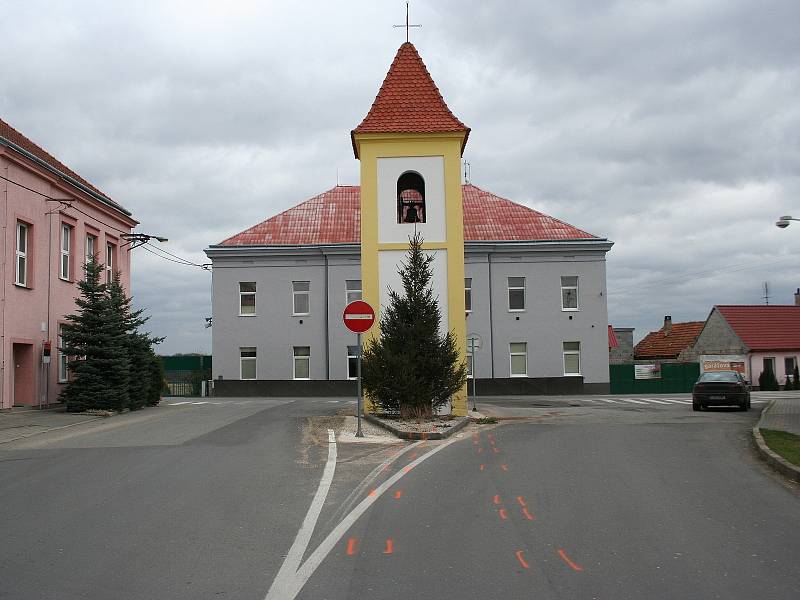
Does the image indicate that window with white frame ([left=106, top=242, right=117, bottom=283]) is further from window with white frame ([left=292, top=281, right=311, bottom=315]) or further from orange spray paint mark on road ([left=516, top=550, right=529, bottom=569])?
orange spray paint mark on road ([left=516, top=550, right=529, bottom=569])

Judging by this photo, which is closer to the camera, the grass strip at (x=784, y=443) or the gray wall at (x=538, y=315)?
the grass strip at (x=784, y=443)

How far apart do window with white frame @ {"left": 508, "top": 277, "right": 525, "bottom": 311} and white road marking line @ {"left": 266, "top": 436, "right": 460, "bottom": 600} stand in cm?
3608

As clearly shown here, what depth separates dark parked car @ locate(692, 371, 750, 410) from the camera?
28094 mm

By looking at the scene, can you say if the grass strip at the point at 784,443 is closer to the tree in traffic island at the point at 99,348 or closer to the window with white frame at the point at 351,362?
Result: the tree in traffic island at the point at 99,348

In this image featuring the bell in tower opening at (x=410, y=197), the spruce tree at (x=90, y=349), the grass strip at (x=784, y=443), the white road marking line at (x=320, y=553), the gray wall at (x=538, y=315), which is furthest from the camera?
the gray wall at (x=538, y=315)

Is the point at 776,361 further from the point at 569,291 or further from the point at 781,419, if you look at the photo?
the point at 781,419

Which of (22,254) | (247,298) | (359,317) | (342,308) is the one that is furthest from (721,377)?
(247,298)

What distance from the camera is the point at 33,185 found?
26.6 meters

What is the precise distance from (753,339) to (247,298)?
110ft

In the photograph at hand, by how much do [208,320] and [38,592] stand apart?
155 feet

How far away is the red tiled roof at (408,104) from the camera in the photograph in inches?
973

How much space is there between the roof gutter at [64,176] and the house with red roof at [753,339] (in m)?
36.4

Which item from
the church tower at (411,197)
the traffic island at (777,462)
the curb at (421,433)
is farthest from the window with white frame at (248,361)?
the traffic island at (777,462)

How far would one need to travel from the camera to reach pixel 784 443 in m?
15.0
